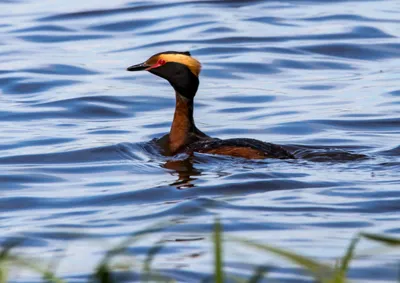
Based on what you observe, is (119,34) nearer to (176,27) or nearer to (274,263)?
(176,27)

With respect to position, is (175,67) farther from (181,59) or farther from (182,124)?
(182,124)

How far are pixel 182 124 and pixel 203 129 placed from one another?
1.90 meters

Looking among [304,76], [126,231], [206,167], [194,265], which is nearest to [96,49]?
[304,76]

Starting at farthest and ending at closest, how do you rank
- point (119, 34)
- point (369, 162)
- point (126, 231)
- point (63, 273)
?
point (119, 34)
point (369, 162)
point (126, 231)
point (63, 273)

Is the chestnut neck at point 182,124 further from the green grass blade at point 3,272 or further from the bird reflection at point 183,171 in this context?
the green grass blade at point 3,272

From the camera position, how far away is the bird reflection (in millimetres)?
10844

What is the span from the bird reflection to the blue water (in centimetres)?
3

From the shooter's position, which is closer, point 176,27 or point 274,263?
point 274,263

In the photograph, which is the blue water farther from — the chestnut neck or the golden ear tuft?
the golden ear tuft

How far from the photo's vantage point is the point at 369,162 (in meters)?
11.6

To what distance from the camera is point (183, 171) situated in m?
11.5

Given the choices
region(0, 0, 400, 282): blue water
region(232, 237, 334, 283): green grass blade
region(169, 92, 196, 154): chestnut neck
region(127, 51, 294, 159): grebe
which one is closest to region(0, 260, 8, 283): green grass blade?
region(232, 237, 334, 283): green grass blade

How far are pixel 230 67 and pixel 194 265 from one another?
1176 centimetres

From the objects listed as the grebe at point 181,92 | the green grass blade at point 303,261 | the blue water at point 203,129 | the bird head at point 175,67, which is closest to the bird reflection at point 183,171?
the blue water at point 203,129
